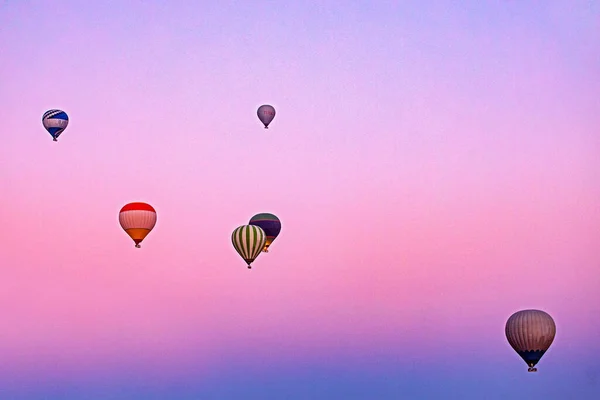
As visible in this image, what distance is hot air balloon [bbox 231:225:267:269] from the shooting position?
65062 millimetres

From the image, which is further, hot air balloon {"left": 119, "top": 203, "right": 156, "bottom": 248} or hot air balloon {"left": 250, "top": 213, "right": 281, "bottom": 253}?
hot air balloon {"left": 250, "top": 213, "right": 281, "bottom": 253}

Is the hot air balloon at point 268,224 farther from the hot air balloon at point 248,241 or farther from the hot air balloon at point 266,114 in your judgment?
the hot air balloon at point 266,114

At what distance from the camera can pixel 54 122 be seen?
70.2m

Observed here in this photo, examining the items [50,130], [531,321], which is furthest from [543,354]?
[50,130]

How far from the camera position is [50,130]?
231 feet

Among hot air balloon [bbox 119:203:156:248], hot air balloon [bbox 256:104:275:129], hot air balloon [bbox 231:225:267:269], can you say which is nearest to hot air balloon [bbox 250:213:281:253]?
hot air balloon [bbox 231:225:267:269]

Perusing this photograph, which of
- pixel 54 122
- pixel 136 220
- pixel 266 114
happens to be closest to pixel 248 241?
pixel 136 220

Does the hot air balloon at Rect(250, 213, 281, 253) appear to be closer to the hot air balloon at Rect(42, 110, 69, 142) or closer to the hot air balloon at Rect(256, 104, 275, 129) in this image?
the hot air balloon at Rect(256, 104, 275, 129)

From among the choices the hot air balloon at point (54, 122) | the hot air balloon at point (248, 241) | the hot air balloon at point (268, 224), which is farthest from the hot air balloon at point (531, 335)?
the hot air balloon at point (54, 122)

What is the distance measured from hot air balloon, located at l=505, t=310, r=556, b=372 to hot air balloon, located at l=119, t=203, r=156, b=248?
19.4 m

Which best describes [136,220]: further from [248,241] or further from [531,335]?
[531,335]

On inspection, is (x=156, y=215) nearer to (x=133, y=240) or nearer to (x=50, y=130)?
(x=133, y=240)

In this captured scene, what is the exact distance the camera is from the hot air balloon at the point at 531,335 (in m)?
59.4

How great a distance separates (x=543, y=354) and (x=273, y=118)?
72.8 ft
